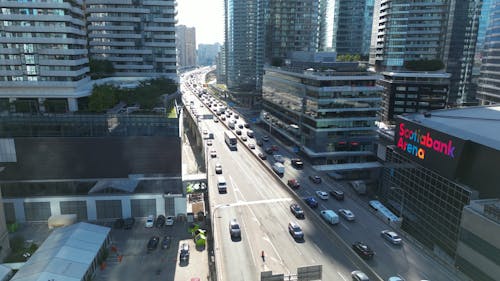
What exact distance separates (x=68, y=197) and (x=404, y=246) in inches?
1933

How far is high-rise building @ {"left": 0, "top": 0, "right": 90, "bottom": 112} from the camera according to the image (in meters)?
75.3

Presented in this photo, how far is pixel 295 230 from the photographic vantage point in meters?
46.5

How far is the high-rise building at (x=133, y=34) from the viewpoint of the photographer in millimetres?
114375

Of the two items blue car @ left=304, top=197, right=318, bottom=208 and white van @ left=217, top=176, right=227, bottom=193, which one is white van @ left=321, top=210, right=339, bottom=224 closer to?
blue car @ left=304, top=197, right=318, bottom=208

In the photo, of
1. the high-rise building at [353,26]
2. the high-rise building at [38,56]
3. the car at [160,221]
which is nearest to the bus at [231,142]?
the high-rise building at [38,56]

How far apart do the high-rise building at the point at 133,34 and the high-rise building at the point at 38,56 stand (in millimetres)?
34260

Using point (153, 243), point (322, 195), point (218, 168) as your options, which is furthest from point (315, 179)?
point (153, 243)

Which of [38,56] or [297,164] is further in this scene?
[297,164]

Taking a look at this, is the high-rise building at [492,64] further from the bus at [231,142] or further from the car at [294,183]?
the car at [294,183]

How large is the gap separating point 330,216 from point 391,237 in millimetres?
9223

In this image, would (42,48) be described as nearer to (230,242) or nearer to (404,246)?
(230,242)

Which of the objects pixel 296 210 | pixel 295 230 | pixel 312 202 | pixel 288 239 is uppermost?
pixel 295 230

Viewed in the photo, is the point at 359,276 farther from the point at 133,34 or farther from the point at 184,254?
the point at 133,34

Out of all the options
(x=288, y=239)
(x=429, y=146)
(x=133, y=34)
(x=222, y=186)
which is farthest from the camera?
(x=133, y=34)
